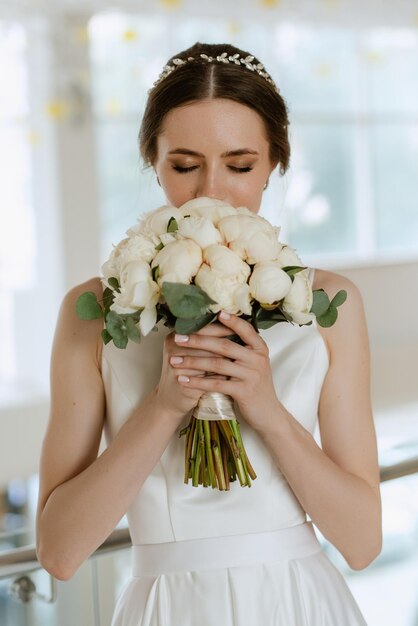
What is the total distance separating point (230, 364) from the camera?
1390 mm

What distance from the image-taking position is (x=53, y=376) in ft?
5.16

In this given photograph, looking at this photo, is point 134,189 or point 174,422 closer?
point 174,422

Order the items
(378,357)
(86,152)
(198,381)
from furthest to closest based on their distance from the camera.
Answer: (378,357)
(86,152)
(198,381)

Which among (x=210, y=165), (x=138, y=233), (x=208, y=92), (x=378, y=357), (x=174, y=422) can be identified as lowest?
(x=378, y=357)

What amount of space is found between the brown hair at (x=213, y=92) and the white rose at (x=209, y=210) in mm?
266

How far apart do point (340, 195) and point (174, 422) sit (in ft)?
24.8

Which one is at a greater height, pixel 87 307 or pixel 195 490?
pixel 87 307

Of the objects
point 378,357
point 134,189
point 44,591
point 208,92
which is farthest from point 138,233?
point 378,357

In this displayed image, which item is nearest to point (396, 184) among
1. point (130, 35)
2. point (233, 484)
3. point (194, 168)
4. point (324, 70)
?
point (324, 70)

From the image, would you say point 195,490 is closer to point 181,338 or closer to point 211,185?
point 181,338

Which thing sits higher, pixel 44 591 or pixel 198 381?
pixel 198 381

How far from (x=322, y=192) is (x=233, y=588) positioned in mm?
7326

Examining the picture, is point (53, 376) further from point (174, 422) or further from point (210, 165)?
point (210, 165)

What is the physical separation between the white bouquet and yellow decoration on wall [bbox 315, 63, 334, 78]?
23.8 ft
